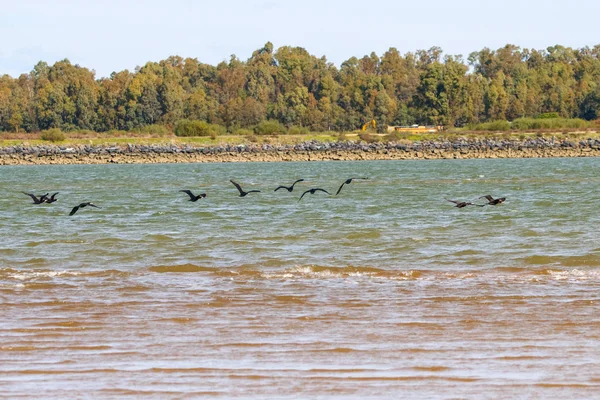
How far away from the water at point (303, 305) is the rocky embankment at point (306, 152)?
1983 inches

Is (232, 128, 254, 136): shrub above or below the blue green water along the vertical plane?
above

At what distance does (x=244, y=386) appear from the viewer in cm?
705

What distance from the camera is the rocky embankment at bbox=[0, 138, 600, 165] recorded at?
73938 mm

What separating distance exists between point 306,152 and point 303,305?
6520 cm

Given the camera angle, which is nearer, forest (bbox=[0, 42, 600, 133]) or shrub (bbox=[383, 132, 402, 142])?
shrub (bbox=[383, 132, 402, 142])

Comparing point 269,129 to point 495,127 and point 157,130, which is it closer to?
point 157,130

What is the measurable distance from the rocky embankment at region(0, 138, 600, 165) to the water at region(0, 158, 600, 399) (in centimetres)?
5037

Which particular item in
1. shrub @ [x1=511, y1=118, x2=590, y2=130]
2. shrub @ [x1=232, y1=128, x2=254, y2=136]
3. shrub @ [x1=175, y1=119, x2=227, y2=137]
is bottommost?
shrub @ [x1=511, y1=118, x2=590, y2=130]

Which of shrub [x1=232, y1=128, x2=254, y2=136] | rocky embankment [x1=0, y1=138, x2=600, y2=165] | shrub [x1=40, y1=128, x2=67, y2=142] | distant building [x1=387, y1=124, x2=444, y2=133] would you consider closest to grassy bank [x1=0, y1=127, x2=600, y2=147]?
shrub [x1=40, y1=128, x2=67, y2=142]

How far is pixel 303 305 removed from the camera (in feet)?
35.0

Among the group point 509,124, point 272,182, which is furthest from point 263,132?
point 272,182

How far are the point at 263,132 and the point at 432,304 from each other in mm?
88783

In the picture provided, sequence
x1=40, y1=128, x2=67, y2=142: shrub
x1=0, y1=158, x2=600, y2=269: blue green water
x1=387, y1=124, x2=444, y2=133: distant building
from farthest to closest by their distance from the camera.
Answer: x1=387, y1=124, x2=444, y2=133: distant building, x1=40, y1=128, x2=67, y2=142: shrub, x1=0, y1=158, x2=600, y2=269: blue green water

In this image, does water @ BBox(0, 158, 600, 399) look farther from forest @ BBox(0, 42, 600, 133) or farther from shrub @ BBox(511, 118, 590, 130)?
forest @ BBox(0, 42, 600, 133)
